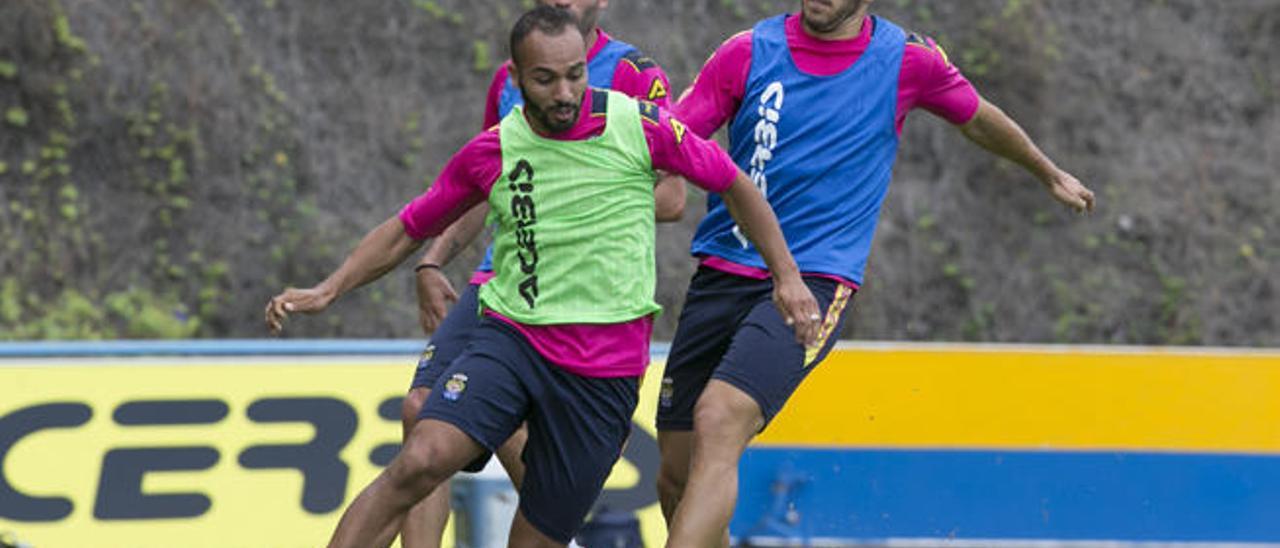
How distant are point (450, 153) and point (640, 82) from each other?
22.7 feet

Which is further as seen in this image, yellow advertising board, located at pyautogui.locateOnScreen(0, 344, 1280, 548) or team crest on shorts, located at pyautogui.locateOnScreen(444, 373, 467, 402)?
yellow advertising board, located at pyautogui.locateOnScreen(0, 344, 1280, 548)

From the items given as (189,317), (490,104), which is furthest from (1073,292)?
(490,104)

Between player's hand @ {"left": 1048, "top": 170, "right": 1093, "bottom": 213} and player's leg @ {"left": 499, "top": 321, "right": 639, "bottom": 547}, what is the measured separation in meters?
1.63

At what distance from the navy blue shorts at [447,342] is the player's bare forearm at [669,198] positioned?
2.16 ft

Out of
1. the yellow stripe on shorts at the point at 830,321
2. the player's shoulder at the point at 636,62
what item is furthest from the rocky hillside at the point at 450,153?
the yellow stripe on shorts at the point at 830,321

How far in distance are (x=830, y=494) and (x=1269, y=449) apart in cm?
216

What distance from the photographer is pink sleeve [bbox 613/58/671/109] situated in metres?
6.06

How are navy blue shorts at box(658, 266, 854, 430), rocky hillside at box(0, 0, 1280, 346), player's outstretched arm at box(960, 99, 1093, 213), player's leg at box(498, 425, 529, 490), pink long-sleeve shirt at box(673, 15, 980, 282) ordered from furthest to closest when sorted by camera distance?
rocky hillside at box(0, 0, 1280, 346) < player's leg at box(498, 425, 529, 490) < player's outstretched arm at box(960, 99, 1093, 213) < pink long-sleeve shirt at box(673, 15, 980, 282) < navy blue shorts at box(658, 266, 854, 430)

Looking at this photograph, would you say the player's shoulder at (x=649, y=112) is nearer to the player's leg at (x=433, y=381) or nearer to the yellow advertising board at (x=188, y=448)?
the player's leg at (x=433, y=381)

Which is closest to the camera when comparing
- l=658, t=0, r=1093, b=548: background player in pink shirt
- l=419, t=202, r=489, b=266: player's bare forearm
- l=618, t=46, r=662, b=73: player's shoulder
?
l=658, t=0, r=1093, b=548: background player in pink shirt

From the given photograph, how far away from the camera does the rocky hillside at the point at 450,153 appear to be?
1195 centimetres

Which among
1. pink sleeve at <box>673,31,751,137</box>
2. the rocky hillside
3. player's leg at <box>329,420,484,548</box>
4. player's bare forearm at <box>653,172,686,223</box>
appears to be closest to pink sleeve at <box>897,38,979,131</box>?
pink sleeve at <box>673,31,751,137</box>

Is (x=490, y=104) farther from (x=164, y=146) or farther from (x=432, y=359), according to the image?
(x=164, y=146)

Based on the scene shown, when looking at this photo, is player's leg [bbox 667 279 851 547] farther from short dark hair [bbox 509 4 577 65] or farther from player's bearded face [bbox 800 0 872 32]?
short dark hair [bbox 509 4 577 65]
